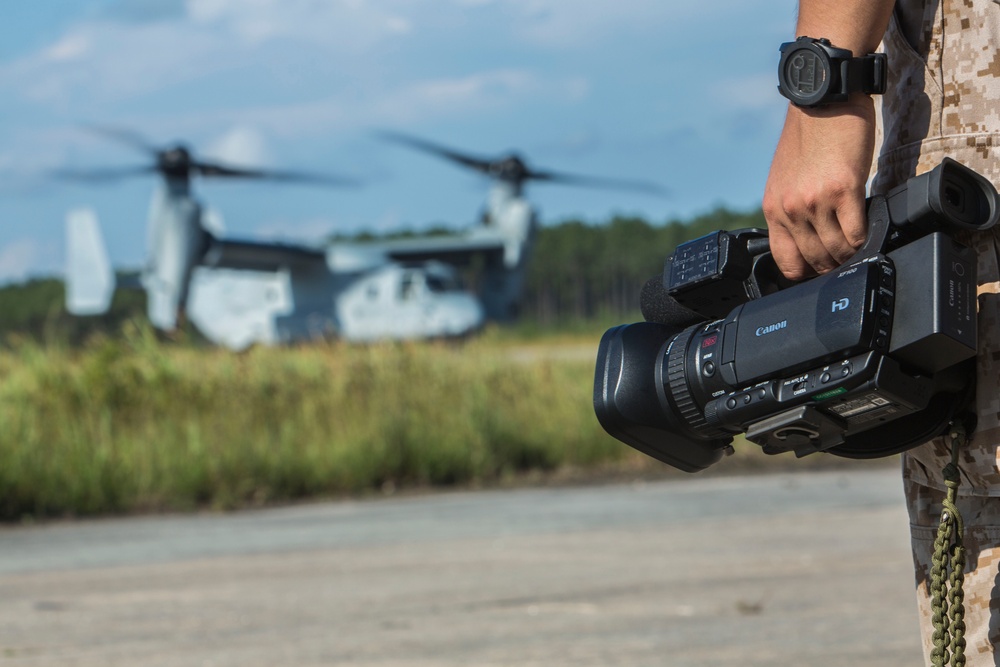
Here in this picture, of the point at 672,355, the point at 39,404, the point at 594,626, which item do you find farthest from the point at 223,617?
the point at 39,404

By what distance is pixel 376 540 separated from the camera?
608 centimetres

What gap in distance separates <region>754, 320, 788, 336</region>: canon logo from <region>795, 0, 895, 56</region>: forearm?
1.24 feet

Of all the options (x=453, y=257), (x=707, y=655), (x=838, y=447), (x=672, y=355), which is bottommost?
(x=707, y=655)

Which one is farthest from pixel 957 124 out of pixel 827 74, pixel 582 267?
pixel 582 267

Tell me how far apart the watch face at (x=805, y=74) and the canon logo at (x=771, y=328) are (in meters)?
0.30

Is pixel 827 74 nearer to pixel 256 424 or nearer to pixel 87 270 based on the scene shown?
pixel 256 424

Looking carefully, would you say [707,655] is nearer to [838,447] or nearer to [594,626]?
[594,626]

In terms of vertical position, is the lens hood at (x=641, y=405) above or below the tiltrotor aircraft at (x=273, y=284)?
below

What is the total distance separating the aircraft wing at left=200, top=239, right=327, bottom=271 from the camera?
30250mm

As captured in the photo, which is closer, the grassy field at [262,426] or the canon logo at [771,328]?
the canon logo at [771,328]

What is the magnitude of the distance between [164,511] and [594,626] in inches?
181

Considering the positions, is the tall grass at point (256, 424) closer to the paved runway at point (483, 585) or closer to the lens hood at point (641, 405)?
the paved runway at point (483, 585)

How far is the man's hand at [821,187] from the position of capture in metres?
1.57

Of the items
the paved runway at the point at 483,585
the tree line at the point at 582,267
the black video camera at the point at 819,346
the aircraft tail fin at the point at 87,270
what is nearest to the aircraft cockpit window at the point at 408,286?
the aircraft tail fin at the point at 87,270
